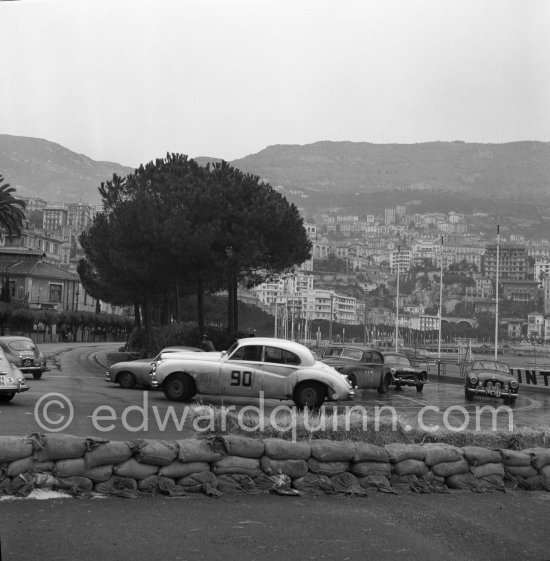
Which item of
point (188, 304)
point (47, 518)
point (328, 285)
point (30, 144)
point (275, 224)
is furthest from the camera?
point (328, 285)

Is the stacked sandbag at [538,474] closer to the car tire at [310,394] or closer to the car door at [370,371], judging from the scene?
the car tire at [310,394]

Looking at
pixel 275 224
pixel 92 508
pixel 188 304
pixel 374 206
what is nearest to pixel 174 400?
pixel 92 508

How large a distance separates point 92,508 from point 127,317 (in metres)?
94.4

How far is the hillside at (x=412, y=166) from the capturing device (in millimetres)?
10070

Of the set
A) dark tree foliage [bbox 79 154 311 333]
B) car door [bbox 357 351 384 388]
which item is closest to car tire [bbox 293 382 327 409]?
car door [bbox 357 351 384 388]

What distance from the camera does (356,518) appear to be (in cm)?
678

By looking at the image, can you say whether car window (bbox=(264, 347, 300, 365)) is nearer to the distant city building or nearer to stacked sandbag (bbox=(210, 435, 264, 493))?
stacked sandbag (bbox=(210, 435, 264, 493))

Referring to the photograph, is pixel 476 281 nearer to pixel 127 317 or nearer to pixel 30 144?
pixel 127 317

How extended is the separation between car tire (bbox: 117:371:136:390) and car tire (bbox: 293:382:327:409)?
21.6 ft

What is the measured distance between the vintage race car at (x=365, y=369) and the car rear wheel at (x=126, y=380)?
5814 millimetres

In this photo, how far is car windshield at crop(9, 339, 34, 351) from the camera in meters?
25.8

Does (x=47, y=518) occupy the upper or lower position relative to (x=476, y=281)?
lower

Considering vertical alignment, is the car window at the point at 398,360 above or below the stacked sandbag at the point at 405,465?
below

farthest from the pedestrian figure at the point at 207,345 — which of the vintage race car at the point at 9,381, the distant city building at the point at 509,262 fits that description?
the distant city building at the point at 509,262
